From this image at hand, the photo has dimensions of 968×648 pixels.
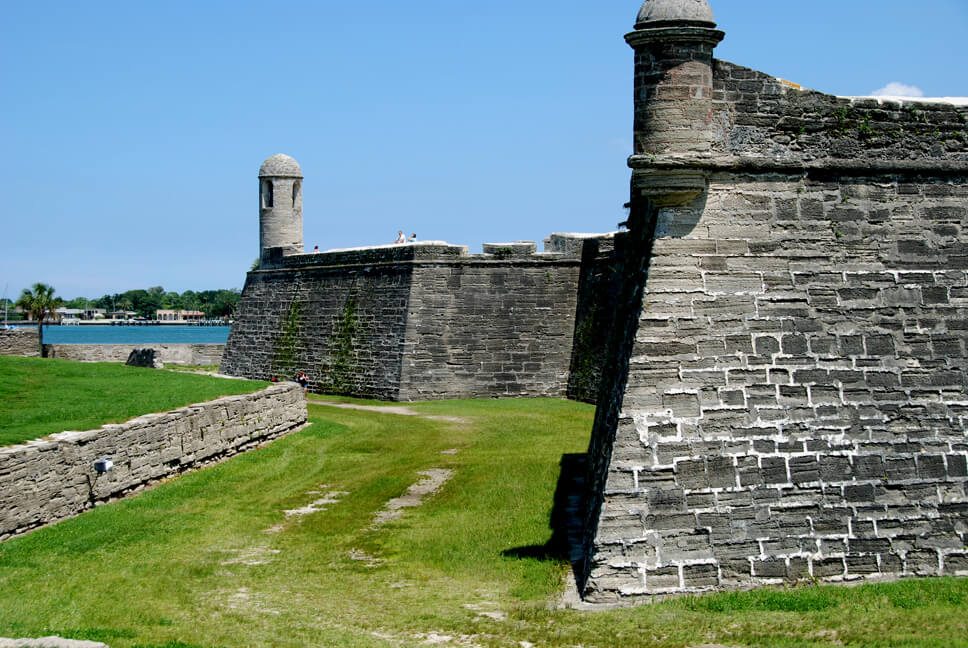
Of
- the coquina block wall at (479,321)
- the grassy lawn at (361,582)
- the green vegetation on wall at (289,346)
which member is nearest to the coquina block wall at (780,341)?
the grassy lawn at (361,582)

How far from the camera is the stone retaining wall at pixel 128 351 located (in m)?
45.9

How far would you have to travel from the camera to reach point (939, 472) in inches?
415

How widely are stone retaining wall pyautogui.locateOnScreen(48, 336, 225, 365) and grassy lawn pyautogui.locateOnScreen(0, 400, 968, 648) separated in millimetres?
29892

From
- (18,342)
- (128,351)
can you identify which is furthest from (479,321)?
(128,351)

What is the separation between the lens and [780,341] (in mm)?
10539

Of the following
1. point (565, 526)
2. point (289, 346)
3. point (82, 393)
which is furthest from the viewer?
point (289, 346)

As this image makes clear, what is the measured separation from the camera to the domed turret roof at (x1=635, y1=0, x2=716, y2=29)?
10.6 meters

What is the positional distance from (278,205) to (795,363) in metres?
31.3

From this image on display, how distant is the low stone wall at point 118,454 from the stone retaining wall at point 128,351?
25.9 m

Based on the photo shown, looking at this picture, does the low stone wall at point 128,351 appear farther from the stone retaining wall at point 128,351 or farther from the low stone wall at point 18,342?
the low stone wall at point 18,342

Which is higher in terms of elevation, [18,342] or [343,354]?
[18,342]

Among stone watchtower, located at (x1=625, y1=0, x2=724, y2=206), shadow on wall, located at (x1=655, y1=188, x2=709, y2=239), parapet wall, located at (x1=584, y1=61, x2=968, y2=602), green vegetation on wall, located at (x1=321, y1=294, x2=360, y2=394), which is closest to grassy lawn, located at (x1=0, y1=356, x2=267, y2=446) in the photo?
green vegetation on wall, located at (x1=321, y1=294, x2=360, y2=394)

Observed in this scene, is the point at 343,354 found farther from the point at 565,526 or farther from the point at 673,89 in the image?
the point at 673,89

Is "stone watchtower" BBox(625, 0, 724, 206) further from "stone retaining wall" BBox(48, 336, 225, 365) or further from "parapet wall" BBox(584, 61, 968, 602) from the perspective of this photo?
"stone retaining wall" BBox(48, 336, 225, 365)
